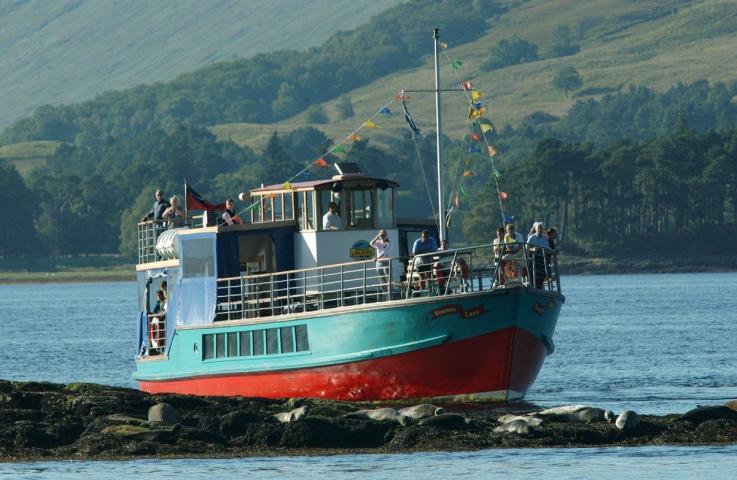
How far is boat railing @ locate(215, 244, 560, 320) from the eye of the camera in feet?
124

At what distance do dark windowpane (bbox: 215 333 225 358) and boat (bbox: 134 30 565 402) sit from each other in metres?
0.02

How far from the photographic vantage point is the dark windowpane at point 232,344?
41188mm

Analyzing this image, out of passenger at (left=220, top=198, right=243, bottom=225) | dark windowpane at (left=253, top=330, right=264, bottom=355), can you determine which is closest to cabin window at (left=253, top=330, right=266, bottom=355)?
dark windowpane at (left=253, top=330, right=264, bottom=355)

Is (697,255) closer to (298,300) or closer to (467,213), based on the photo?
(467,213)

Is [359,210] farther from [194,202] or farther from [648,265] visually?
[648,265]

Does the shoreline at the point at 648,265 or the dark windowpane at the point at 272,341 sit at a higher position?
the shoreline at the point at 648,265

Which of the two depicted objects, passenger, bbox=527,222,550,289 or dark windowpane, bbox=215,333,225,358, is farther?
dark windowpane, bbox=215,333,225,358

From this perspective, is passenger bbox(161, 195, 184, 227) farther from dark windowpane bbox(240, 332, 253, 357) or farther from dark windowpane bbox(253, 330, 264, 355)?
dark windowpane bbox(253, 330, 264, 355)

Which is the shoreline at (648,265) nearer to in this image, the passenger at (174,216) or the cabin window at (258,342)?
the passenger at (174,216)

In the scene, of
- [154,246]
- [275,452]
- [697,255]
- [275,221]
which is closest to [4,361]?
[154,246]

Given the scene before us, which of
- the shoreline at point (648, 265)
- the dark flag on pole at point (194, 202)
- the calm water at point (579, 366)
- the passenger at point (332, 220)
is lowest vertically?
the calm water at point (579, 366)

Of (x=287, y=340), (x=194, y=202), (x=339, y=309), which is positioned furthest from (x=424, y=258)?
(x=194, y=202)

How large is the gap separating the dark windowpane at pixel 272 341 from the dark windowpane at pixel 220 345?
1606 millimetres

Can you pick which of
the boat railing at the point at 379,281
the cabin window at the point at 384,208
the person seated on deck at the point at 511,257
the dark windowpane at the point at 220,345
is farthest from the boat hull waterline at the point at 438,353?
the cabin window at the point at 384,208
